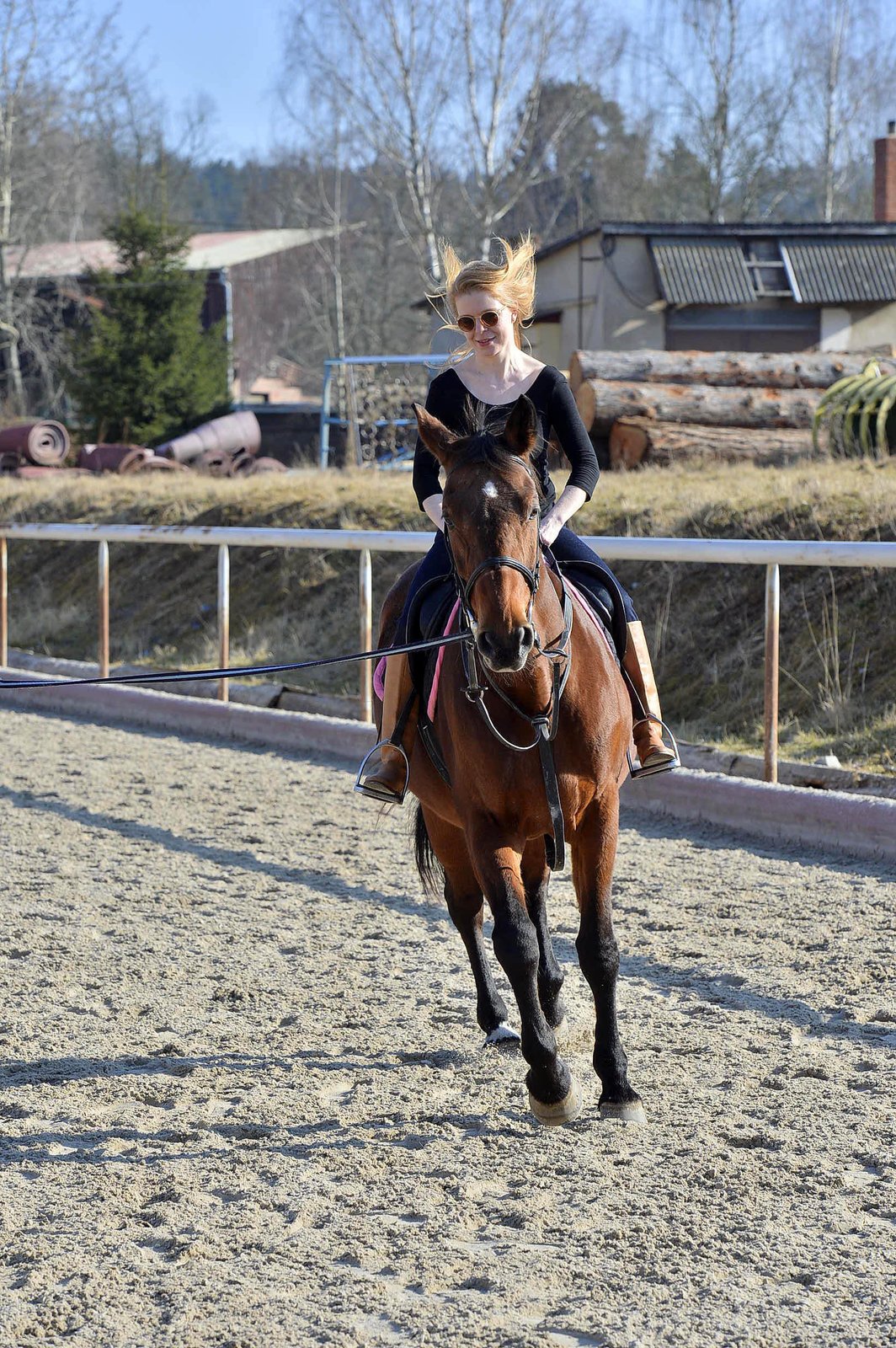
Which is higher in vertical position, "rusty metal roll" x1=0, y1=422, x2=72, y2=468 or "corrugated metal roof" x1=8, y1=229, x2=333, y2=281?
"corrugated metal roof" x1=8, y1=229, x2=333, y2=281

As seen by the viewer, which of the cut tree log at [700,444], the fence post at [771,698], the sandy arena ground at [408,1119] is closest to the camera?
the sandy arena ground at [408,1119]

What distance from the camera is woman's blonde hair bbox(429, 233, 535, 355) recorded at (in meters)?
4.26

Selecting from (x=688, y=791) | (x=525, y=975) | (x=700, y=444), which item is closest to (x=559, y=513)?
(x=525, y=975)

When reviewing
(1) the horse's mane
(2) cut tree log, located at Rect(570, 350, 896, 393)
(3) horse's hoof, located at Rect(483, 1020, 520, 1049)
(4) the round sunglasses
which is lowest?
(3) horse's hoof, located at Rect(483, 1020, 520, 1049)

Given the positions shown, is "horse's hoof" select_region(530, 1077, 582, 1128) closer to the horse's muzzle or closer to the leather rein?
the leather rein

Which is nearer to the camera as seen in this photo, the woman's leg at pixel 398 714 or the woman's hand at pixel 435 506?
the woman's hand at pixel 435 506

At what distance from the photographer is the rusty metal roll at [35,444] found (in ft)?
86.2

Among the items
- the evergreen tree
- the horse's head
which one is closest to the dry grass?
the horse's head

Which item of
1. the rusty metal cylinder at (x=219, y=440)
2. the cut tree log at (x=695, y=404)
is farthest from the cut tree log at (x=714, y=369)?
the rusty metal cylinder at (x=219, y=440)

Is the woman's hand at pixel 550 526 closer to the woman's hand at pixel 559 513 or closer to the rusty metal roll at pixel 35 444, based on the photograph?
the woman's hand at pixel 559 513

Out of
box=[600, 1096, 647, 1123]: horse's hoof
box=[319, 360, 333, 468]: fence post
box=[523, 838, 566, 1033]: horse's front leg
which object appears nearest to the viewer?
box=[600, 1096, 647, 1123]: horse's hoof

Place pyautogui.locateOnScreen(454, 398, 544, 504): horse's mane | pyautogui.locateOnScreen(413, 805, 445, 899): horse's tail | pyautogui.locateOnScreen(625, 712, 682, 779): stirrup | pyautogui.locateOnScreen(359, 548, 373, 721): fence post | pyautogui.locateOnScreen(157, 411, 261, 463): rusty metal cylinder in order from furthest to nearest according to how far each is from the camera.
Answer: pyautogui.locateOnScreen(157, 411, 261, 463): rusty metal cylinder, pyautogui.locateOnScreen(359, 548, 373, 721): fence post, pyautogui.locateOnScreen(413, 805, 445, 899): horse's tail, pyautogui.locateOnScreen(625, 712, 682, 779): stirrup, pyautogui.locateOnScreen(454, 398, 544, 504): horse's mane

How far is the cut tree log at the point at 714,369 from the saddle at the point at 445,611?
44.9ft

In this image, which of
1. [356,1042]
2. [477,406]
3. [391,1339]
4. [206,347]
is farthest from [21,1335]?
[206,347]
